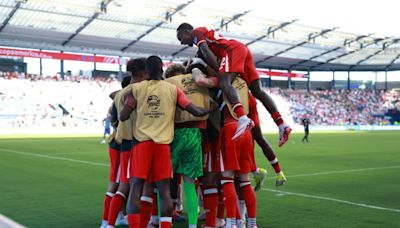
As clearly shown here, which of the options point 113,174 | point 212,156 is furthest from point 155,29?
point 212,156

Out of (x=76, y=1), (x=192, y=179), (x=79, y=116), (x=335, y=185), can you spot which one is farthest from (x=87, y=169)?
(x=79, y=116)

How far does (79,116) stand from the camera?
44.9m

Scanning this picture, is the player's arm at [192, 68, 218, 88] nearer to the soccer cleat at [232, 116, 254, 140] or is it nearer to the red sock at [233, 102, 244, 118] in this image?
the red sock at [233, 102, 244, 118]

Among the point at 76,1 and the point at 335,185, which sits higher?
the point at 76,1

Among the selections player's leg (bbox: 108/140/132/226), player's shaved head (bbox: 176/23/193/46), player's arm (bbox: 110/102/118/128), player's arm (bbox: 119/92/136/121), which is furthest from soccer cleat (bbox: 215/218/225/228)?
player's shaved head (bbox: 176/23/193/46)

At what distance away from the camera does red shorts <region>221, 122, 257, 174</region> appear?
504 cm

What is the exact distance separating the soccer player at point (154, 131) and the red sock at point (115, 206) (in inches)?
20.2

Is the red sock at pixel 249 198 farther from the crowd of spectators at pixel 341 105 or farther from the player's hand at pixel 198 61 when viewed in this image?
the crowd of spectators at pixel 341 105

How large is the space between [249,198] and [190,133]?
104 cm

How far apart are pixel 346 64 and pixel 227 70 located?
69.1 metres

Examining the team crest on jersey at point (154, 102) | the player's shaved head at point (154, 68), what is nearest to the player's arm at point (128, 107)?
the team crest on jersey at point (154, 102)

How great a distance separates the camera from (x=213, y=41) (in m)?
5.23

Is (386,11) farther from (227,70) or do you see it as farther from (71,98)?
(227,70)

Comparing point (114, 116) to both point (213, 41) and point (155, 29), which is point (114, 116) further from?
point (155, 29)
